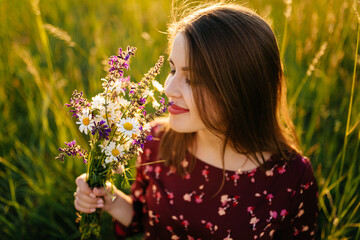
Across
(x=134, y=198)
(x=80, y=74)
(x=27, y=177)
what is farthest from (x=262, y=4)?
(x=27, y=177)

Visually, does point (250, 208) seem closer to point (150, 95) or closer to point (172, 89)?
point (172, 89)

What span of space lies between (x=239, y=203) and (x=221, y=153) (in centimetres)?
24

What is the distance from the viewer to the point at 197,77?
123 centimetres

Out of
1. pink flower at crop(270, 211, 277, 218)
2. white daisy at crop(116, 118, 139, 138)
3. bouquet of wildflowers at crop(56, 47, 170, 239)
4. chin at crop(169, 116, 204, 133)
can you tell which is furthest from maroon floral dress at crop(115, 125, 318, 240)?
white daisy at crop(116, 118, 139, 138)

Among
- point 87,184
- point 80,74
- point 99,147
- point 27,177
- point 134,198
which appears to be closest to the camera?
point 99,147

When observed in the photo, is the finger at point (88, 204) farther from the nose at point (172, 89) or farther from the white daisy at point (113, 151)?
the nose at point (172, 89)

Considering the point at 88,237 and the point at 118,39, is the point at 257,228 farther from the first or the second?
the point at 118,39

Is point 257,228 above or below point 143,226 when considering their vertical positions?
above

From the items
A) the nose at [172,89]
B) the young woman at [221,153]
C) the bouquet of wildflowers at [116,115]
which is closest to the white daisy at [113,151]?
the bouquet of wildflowers at [116,115]

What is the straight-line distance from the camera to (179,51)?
49.3 inches

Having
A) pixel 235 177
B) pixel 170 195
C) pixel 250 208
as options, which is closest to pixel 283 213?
pixel 250 208

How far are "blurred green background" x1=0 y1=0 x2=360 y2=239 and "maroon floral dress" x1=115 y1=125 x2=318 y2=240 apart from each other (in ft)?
0.60

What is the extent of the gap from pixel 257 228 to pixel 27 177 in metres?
1.42

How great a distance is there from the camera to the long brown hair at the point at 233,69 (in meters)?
1.22
